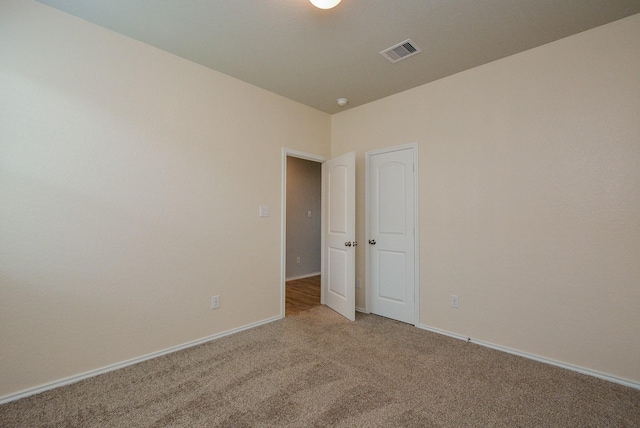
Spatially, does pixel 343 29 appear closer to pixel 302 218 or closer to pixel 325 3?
pixel 325 3

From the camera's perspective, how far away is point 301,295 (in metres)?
4.31

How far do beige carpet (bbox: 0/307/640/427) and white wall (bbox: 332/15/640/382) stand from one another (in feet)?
1.01

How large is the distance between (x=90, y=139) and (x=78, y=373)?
1.74 metres

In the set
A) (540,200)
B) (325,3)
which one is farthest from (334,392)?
(325,3)

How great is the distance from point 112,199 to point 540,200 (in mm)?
3526

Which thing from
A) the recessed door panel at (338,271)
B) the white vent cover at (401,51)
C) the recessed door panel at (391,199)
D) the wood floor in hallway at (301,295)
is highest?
the white vent cover at (401,51)

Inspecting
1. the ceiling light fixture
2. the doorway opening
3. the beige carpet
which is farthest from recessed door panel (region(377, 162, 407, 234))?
the doorway opening

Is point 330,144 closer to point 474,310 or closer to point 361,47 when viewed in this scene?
point 361,47

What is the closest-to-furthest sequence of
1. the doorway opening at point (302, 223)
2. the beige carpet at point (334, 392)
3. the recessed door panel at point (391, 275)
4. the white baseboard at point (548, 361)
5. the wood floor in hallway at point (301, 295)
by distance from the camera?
the beige carpet at point (334, 392)
the white baseboard at point (548, 361)
the recessed door panel at point (391, 275)
the wood floor in hallway at point (301, 295)
the doorway opening at point (302, 223)

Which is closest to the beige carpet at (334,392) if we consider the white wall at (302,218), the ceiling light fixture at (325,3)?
the ceiling light fixture at (325,3)

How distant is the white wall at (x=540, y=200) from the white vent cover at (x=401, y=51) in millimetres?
682

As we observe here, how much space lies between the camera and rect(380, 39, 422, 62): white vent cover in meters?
2.33

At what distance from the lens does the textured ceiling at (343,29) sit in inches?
75.6

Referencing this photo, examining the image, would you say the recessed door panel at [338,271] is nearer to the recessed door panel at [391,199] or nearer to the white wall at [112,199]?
the recessed door panel at [391,199]
